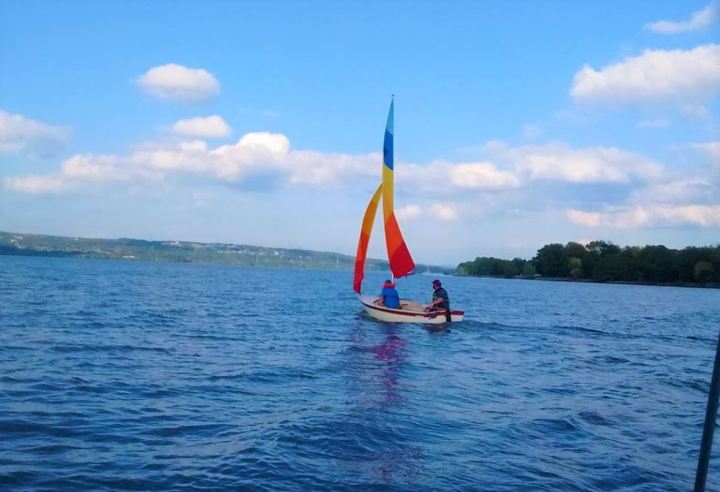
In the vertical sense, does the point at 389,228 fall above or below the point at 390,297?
above

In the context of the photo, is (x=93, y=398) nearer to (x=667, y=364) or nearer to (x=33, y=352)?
(x=33, y=352)

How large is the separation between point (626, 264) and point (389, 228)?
131212 millimetres

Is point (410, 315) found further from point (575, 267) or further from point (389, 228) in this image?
point (575, 267)

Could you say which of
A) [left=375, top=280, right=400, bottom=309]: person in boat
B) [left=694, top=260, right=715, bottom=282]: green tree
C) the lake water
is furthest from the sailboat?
[left=694, top=260, right=715, bottom=282]: green tree

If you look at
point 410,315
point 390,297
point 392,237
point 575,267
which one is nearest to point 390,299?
point 390,297

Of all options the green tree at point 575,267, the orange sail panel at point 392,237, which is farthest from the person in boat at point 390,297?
the green tree at point 575,267

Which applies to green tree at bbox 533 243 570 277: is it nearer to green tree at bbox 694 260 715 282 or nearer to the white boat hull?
green tree at bbox 694 260 715 282

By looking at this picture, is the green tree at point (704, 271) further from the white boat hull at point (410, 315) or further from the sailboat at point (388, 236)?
the white boat hull at point (410, 315)

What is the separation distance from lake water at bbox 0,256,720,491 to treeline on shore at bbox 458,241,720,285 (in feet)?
411

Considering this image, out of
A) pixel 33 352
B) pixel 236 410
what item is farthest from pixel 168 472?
pixel 33 352

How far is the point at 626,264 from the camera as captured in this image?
493 feet

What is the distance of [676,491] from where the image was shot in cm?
905

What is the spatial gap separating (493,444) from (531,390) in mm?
5562

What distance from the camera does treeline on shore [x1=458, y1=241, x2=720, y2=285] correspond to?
451ft
